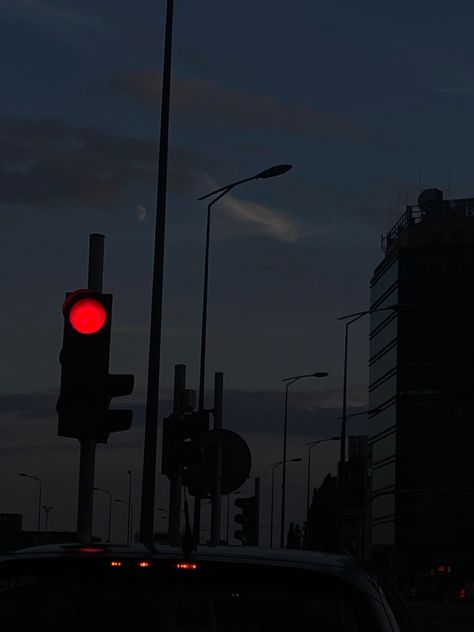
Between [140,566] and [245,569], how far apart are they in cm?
32

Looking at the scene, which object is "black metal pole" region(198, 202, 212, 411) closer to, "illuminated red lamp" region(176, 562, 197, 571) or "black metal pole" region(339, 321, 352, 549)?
"black metal pole" region(339, 321, 352, 549)

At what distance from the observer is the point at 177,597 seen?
14.6 feet

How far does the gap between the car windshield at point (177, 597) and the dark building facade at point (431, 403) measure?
103755 millimetres

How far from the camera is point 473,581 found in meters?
105

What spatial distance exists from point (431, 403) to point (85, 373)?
324ft

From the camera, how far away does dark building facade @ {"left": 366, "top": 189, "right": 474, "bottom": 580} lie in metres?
108

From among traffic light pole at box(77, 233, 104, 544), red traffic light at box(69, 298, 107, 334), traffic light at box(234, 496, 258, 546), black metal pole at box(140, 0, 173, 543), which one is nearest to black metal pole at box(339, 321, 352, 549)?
traffic light at box(234, 496, 258, 546)

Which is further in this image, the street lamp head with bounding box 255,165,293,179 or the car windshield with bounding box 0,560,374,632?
the street lamp head with bounding box 255,165,293,179

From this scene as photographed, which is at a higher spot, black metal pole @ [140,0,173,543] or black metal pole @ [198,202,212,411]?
black metal pole @ [198,202,212,411]

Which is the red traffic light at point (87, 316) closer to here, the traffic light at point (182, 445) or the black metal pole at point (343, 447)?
the traffic light at point (182, 445)

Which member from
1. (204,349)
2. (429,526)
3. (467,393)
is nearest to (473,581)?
(429,526)

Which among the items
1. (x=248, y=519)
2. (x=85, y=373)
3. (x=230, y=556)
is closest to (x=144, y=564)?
(x=230, y=556)

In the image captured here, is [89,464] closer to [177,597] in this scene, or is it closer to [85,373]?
[85,373]

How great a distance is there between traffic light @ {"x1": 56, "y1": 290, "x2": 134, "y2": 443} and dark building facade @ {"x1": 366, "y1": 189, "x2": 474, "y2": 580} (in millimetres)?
97357
